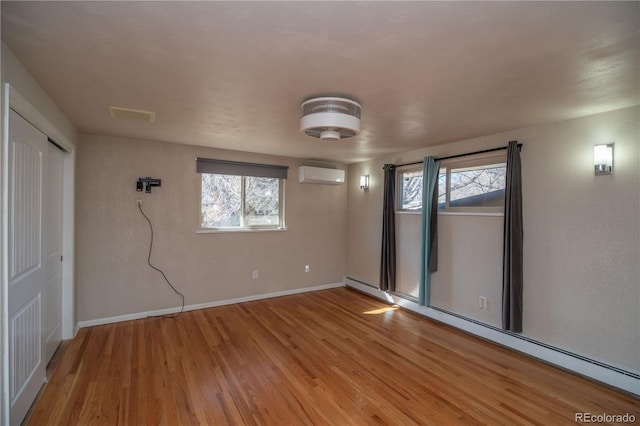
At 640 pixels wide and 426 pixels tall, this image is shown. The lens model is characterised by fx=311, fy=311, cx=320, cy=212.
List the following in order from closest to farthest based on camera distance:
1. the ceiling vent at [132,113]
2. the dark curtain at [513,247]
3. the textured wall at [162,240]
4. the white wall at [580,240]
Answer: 1. the white wall at [580,240]
2. the ceiling vent at [132,113]
3. the dark curtain at [513,247]
4. the textured wall at [162,240]

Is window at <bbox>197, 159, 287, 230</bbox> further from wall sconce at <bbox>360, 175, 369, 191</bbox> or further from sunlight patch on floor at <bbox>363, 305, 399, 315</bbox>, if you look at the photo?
sunlight patch on floor at <bbox>363, 305, 399, 315</bbox>

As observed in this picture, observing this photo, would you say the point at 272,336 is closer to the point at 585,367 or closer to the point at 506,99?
the point at 585,367

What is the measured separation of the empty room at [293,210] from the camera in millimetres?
1583

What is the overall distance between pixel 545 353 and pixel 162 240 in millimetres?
4429

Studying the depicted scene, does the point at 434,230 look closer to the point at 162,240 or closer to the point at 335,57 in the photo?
the point at 335,57

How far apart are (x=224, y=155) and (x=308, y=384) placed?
10.4 ft

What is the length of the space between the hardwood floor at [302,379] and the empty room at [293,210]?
2 cm

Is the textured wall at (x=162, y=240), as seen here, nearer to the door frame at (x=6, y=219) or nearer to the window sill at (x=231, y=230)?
the window sill at (x=231, y=230)

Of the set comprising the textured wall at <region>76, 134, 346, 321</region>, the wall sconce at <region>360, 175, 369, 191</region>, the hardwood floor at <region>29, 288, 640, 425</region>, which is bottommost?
the hardwood floor at <region>29, 288, 640, 425</region>

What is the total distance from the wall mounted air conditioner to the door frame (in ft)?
9.38

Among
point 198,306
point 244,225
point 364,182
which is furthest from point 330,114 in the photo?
point 198,306

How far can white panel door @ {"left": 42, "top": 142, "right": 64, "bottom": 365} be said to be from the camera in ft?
8.82

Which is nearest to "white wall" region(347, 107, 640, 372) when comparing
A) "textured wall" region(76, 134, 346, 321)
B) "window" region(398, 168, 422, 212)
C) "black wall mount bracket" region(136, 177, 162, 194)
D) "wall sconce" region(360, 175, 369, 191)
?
"window" region(398, 168, 422, 212)

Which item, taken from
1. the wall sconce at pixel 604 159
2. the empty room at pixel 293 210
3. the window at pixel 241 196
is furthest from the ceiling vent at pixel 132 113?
the wall sconce at pixel 604 159
